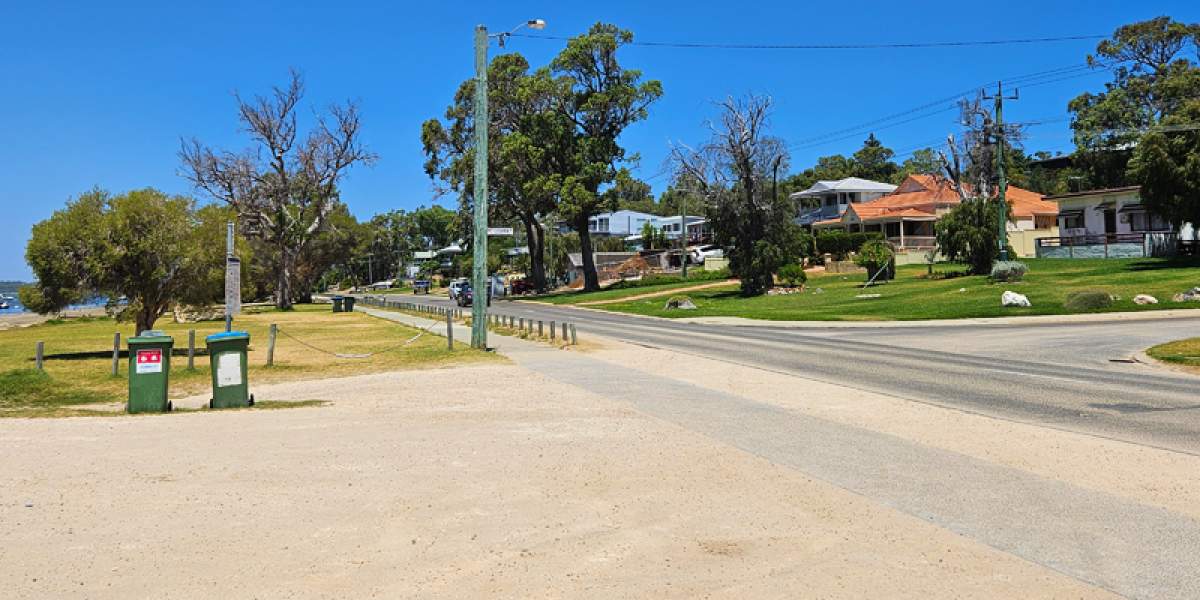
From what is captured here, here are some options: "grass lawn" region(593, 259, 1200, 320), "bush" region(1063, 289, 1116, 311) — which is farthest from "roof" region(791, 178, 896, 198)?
"bush" region(1063, 289, 1116, 311)

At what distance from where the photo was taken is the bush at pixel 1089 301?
29.9 metres

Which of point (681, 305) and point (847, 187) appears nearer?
point (681, 305)

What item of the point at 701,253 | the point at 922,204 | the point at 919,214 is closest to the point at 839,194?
the point at 922,204

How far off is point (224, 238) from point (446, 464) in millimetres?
24263

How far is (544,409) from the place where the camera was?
1298cm

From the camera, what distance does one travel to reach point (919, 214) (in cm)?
6750

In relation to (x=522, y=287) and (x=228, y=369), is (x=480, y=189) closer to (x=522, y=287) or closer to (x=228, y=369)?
(x=228, y=369)

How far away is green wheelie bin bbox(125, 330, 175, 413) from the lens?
13305mm

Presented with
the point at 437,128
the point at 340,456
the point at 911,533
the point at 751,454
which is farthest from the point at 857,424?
the point at 437,128

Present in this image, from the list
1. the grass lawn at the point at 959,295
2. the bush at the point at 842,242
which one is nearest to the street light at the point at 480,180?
the grass lawn at the point at 959,295

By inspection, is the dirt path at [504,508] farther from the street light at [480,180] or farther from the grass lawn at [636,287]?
the grass lawn at [636,287]

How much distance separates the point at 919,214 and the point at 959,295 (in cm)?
3158

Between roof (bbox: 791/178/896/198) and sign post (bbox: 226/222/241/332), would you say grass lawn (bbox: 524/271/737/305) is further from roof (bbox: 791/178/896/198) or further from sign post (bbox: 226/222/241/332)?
sign post (bbox: 226/222/241/332)

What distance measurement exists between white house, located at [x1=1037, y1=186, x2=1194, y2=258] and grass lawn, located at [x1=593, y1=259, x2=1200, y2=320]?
2.34 metres
